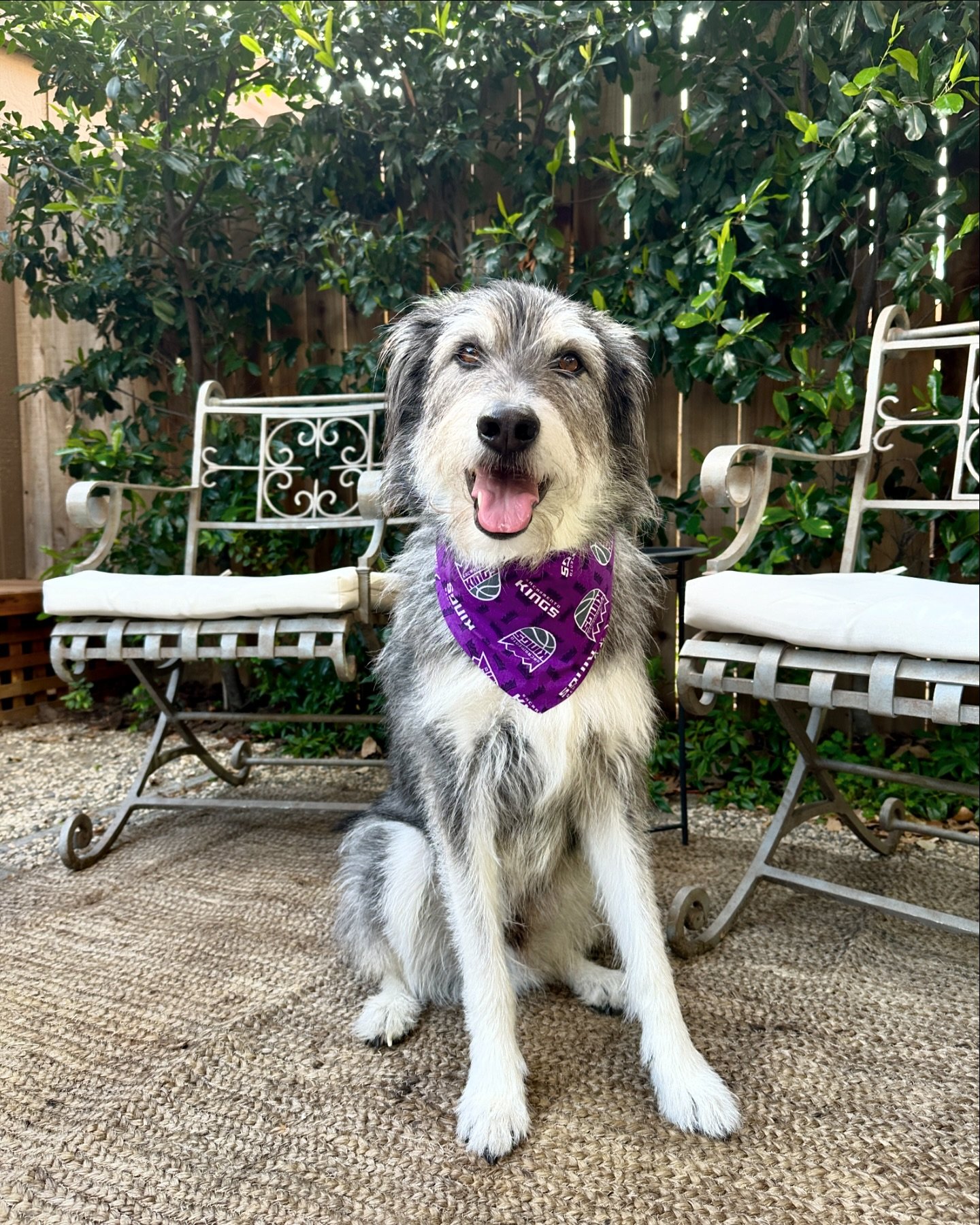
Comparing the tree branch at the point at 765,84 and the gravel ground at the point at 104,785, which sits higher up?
the tree branch at the point at 765,84

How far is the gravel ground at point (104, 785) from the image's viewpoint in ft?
9.21

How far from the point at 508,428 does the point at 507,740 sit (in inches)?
22.9

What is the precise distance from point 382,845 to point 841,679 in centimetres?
187

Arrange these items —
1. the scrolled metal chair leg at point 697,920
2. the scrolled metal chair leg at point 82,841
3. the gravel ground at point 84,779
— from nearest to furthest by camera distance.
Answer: the scrolled metal chair leg at point 697,920, the scrolled metal chair leg at point 82,841, the gravel ground at point 84,779

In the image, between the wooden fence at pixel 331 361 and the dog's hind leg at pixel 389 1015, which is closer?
the dog's hind leg at pixel 389 1015

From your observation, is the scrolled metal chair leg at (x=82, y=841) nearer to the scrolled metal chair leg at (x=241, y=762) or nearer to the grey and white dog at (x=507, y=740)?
the scrolled metal chair leg at (x=241, y=762)

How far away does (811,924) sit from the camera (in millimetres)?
2205

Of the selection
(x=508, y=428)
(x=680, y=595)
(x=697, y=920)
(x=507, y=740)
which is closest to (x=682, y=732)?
(x=680, y=595)

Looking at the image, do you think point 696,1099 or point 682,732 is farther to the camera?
point 682,732

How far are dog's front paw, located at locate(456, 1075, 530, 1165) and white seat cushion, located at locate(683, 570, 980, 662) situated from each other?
3.12 feet

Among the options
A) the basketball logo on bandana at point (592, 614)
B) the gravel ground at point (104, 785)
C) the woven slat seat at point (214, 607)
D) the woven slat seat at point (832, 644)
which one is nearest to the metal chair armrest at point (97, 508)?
the woven slat seat at point (214, 607)

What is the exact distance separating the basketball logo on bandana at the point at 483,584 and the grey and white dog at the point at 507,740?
0.11ft

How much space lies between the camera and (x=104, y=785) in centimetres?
343

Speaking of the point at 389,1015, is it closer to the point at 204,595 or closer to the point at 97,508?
the point at 204,595
